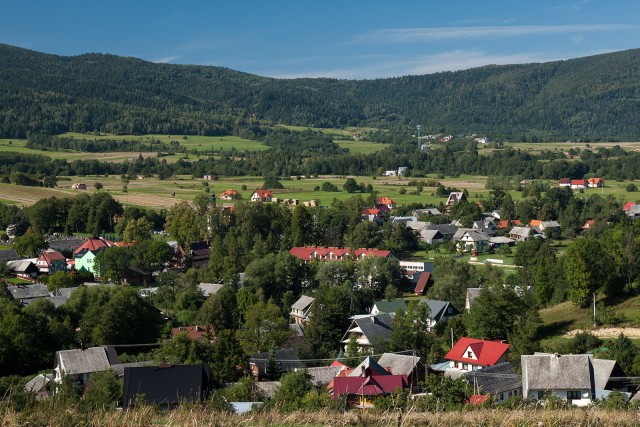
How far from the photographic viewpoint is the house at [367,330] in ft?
90.4

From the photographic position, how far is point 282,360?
24.3 m

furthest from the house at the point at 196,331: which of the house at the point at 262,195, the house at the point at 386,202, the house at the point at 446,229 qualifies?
the house at the point at 386,202

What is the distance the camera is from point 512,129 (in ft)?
652

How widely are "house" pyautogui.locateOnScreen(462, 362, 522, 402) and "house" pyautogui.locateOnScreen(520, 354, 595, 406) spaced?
0.49 meters

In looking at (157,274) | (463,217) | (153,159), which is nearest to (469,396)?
(157,274)

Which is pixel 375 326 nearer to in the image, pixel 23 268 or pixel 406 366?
pixel 406 366

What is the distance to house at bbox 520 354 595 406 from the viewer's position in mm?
19047

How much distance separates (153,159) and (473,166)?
4033 centimetres

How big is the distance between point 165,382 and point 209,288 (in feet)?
62.0

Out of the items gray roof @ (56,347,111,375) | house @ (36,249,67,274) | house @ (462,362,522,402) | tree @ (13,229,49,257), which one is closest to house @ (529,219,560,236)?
house @ (36,249,67,274)

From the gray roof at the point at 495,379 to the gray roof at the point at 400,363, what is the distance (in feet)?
6.80

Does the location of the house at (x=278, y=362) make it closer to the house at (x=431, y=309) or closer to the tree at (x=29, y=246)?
the house at (x=431, y=309)

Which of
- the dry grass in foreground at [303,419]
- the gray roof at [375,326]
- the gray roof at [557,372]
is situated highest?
the dry grass in foreground at [303,419]

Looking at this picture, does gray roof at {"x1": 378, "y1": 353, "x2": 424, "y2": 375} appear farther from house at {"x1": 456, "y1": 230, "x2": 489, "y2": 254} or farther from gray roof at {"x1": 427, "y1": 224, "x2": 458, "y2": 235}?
gray roof at {"x1": 427, "y1": 224, "x2": 458, "y2": 235}
